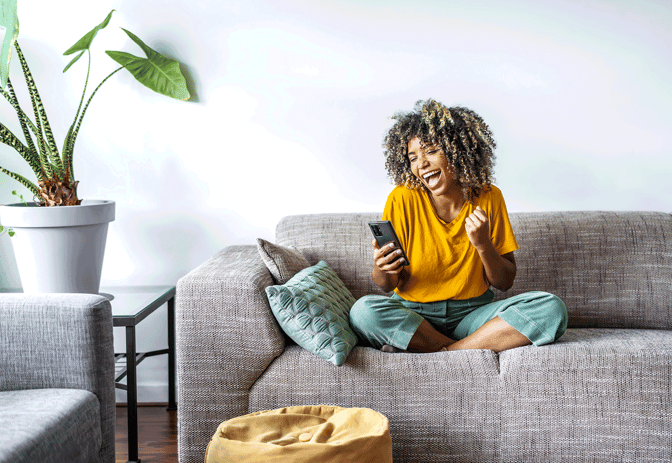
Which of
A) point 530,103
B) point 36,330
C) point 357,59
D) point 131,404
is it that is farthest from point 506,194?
point 36,330

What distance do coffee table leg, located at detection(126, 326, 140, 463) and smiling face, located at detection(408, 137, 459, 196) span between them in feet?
3.29

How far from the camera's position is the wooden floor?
5.66 feet

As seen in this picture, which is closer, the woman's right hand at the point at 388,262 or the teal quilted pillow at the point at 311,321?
the teal quilted pillow at the point at 311,321

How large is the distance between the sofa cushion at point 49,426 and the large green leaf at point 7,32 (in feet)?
2.82

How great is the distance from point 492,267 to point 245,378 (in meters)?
0.78

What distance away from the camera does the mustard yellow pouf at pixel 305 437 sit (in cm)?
113

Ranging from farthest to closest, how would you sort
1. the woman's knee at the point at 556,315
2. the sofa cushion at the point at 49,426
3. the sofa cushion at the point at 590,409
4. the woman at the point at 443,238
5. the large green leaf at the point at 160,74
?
the large green leaf at the point at 160,74
the woman at the point at 443,238
the woman's knee at the point at 556,315
the sofa cushion at the point at 590,409
the sofa cushion at the point at 49,426

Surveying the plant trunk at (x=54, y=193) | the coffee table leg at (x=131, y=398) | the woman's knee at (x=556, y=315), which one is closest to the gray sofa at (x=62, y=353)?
the coffee table leg at (x=131, y=398)

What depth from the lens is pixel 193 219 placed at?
2.21m

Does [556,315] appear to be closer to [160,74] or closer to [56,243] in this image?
[56,243]

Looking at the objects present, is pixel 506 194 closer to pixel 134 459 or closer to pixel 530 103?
pixel 530 103

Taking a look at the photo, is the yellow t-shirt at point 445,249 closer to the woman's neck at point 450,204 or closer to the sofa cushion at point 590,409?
the woman's neck at point 450,204

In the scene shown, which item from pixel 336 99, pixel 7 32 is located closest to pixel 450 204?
pixel 336 99

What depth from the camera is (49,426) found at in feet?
3.38
